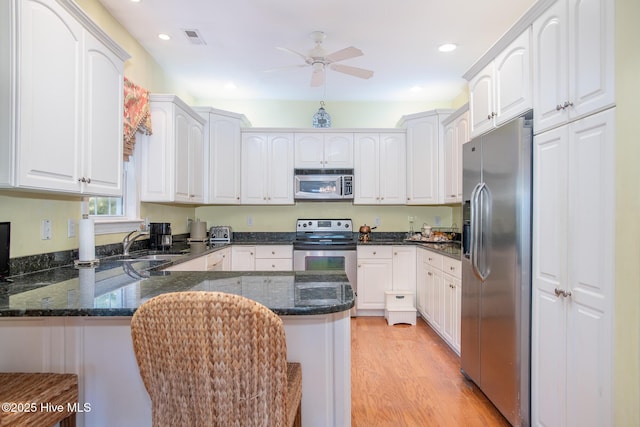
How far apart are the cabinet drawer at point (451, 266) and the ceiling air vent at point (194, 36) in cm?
289

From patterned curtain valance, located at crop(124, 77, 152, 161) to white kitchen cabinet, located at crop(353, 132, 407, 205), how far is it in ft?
7.82

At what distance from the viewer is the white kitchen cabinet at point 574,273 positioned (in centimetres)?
137

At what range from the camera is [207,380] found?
34.5 inches

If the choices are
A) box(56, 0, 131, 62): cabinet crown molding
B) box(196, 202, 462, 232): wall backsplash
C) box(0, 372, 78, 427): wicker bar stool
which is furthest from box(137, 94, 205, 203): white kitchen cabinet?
box(0, 372, 78, 427): wicker bar stool

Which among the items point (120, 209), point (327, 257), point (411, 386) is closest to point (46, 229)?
point (120, 209)

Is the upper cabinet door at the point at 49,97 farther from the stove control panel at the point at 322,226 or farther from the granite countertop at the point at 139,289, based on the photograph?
the stove control panel at the point at 322,226

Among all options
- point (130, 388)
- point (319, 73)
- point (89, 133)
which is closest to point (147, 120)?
point (89, 133)

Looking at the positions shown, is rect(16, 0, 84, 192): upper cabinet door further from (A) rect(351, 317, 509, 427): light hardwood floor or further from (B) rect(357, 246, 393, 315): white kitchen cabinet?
(B) rect(357, 246, 393, 315): white kitchen cabinet

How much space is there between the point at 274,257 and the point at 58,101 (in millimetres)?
2790

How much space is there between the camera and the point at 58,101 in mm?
1647

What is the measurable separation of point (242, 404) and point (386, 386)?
1852 millimetres

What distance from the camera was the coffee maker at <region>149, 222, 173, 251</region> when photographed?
10.9ft

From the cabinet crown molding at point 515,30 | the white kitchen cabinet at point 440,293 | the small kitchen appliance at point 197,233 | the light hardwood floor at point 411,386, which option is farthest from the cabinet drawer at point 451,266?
the small kitchen appliance at point 197,233

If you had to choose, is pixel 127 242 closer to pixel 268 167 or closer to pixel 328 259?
pixel 268 167
